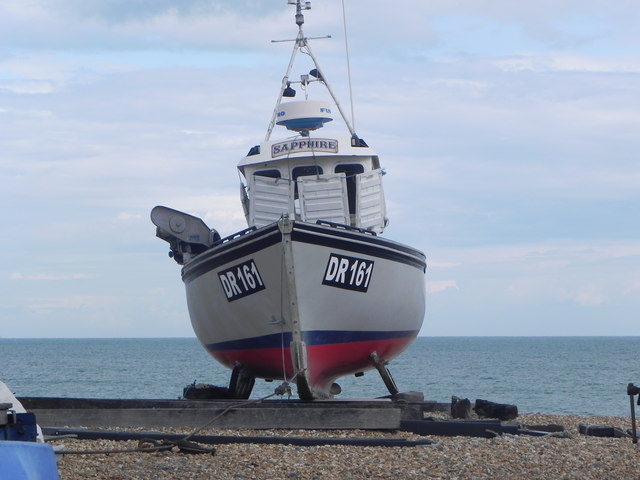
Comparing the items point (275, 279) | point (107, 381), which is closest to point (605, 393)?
point (107, 381)

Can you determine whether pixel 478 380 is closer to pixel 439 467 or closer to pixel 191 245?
pixel 191 245

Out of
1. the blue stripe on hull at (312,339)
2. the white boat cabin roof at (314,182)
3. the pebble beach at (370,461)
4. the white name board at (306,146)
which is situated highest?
the white name board at (306,146)

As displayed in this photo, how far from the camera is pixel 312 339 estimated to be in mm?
14625

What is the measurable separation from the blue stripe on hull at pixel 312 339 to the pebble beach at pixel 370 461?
12.2 ft

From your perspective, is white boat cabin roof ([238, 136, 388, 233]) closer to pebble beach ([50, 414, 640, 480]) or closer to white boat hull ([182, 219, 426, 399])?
white boat hull ([182, 219, 426, 399])

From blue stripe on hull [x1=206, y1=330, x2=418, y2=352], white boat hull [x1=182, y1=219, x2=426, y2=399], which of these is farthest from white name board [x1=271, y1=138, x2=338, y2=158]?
blue stripe on hull [x1=206, y1=330, x2=418, y2=352]

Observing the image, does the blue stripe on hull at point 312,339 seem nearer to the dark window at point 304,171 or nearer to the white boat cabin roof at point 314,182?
the white boat cabin roof at point 314,182

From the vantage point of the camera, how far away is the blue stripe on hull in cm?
1466

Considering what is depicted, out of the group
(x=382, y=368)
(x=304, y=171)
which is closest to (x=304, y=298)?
(x=382, y=368)

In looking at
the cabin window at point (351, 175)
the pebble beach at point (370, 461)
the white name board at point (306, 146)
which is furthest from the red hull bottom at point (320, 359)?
the pebble beach at point (370, 461)

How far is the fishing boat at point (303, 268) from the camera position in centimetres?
1452

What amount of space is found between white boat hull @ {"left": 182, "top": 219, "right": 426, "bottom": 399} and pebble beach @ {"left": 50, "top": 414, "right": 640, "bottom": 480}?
3784 millimetres

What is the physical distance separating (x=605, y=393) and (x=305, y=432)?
30153 millimetres

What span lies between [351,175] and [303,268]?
364 cm
